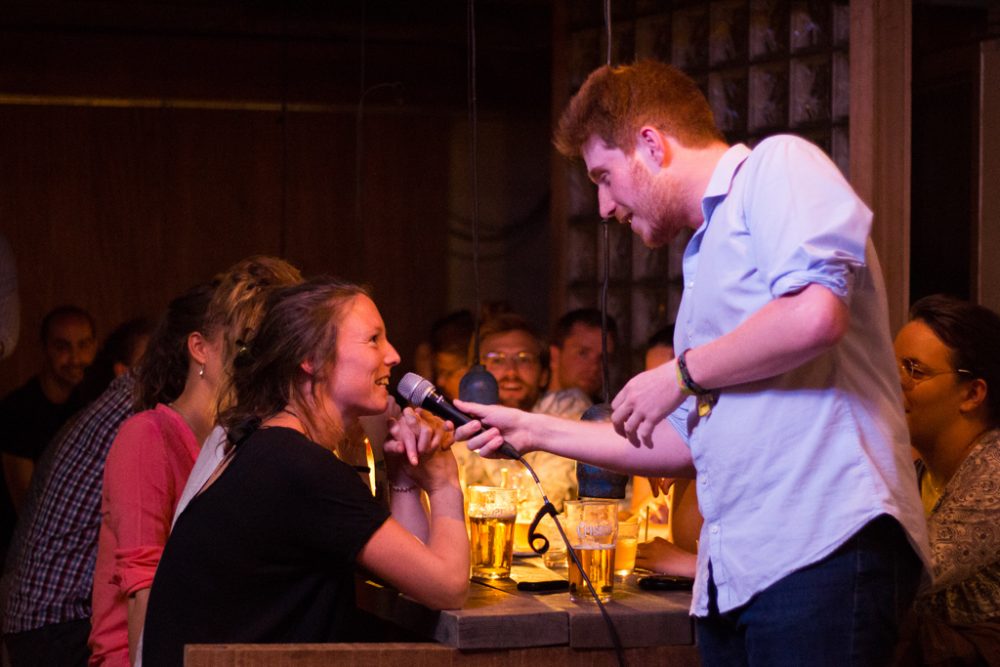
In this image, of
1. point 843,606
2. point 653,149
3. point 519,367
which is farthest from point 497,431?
point 519,367

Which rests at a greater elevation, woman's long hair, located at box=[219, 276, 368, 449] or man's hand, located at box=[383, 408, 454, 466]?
woman's long hair, located at box=[219, 276, 368, 449]

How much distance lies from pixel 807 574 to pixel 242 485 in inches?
37.3

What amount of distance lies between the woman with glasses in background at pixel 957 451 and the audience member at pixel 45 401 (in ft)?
10.4

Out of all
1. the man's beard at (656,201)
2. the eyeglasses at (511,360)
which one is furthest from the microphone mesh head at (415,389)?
the eyeglasses at (511,360)

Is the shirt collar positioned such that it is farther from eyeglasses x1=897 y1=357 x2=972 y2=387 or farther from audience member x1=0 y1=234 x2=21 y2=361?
audience member x1=0 y1=234 x2=21 y2=361

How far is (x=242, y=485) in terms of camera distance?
2074 millimetres

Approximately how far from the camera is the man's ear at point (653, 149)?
175cm

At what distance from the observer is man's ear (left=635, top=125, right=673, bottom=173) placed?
1.75 m

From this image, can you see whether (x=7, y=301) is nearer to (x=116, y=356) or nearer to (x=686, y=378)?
(x=116, y=356)

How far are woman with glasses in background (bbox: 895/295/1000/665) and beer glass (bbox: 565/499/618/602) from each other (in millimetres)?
557

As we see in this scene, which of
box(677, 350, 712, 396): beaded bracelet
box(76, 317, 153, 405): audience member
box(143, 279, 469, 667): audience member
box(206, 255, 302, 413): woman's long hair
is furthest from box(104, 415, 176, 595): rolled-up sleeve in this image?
box(76, 317, 153, 405): audience member

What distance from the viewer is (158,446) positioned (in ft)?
8.42

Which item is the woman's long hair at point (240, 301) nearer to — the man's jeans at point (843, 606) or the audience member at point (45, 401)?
the man's jeans at point (843, 606)

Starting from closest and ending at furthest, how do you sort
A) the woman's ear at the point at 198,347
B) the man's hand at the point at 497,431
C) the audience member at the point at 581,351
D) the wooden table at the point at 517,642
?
the wooden table at the point at 517,642 < the man's hand at the point at 497,431 < the woman's ear at the point at 198,347 < the audience member at the point at 581,351
